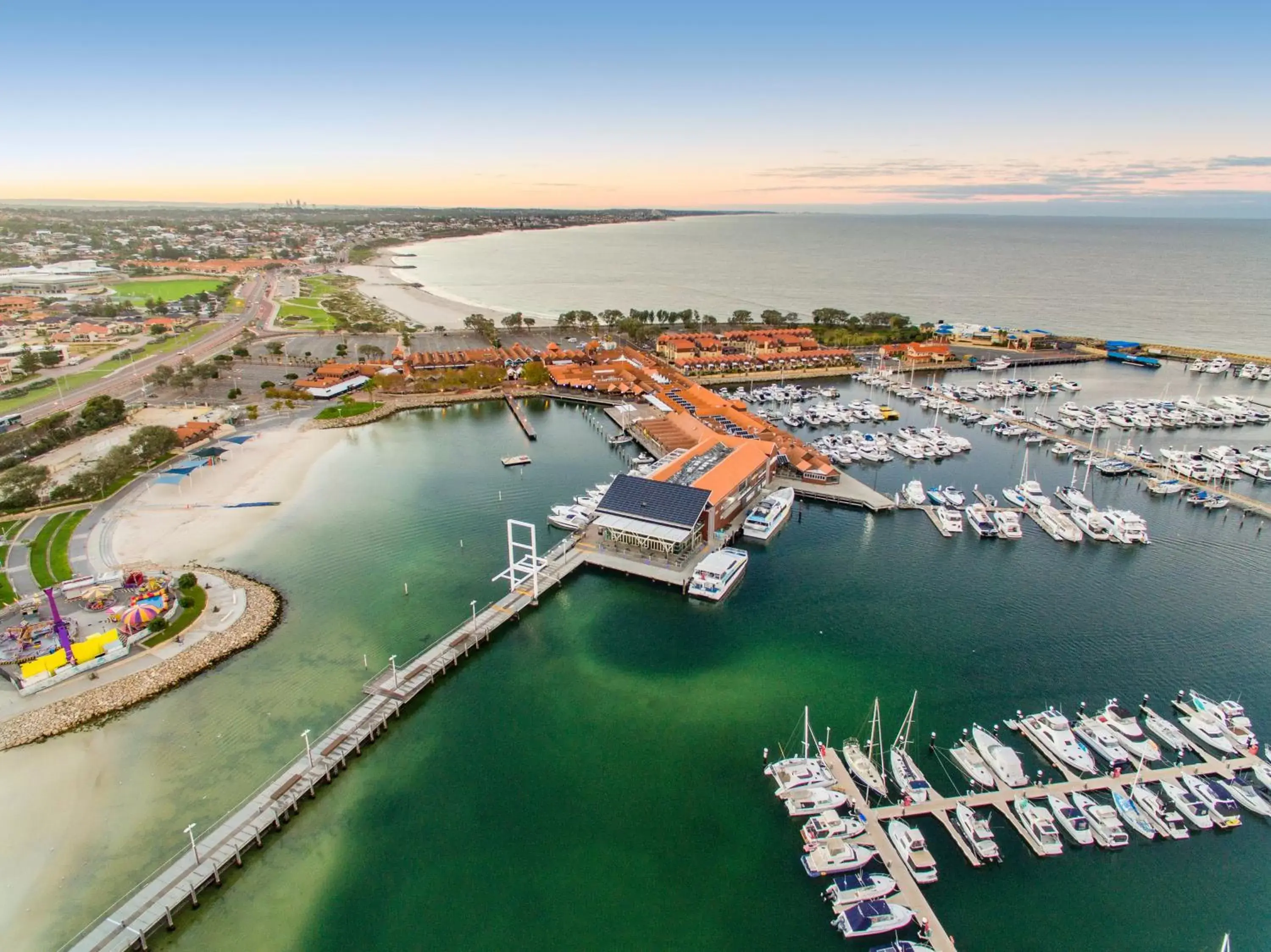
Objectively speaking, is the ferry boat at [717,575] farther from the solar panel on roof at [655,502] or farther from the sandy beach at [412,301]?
the sandy beach at [412,301]

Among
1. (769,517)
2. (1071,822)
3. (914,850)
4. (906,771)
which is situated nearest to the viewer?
(914,850)

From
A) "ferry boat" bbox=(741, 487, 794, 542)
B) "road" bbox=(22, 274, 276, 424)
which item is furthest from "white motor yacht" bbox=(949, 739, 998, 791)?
"road" bbox=(22, 274, 276, 424)

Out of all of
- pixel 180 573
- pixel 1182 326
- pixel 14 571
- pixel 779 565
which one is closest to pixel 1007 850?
pixel 779 565

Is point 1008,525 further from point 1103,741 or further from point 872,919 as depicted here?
point 872,919

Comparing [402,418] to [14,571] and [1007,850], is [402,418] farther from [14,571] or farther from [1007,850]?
[1007,850]

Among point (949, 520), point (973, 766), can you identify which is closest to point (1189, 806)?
point (973, 766)

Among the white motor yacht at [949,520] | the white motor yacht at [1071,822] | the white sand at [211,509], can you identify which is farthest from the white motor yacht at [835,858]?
the white sand at [211,509]
